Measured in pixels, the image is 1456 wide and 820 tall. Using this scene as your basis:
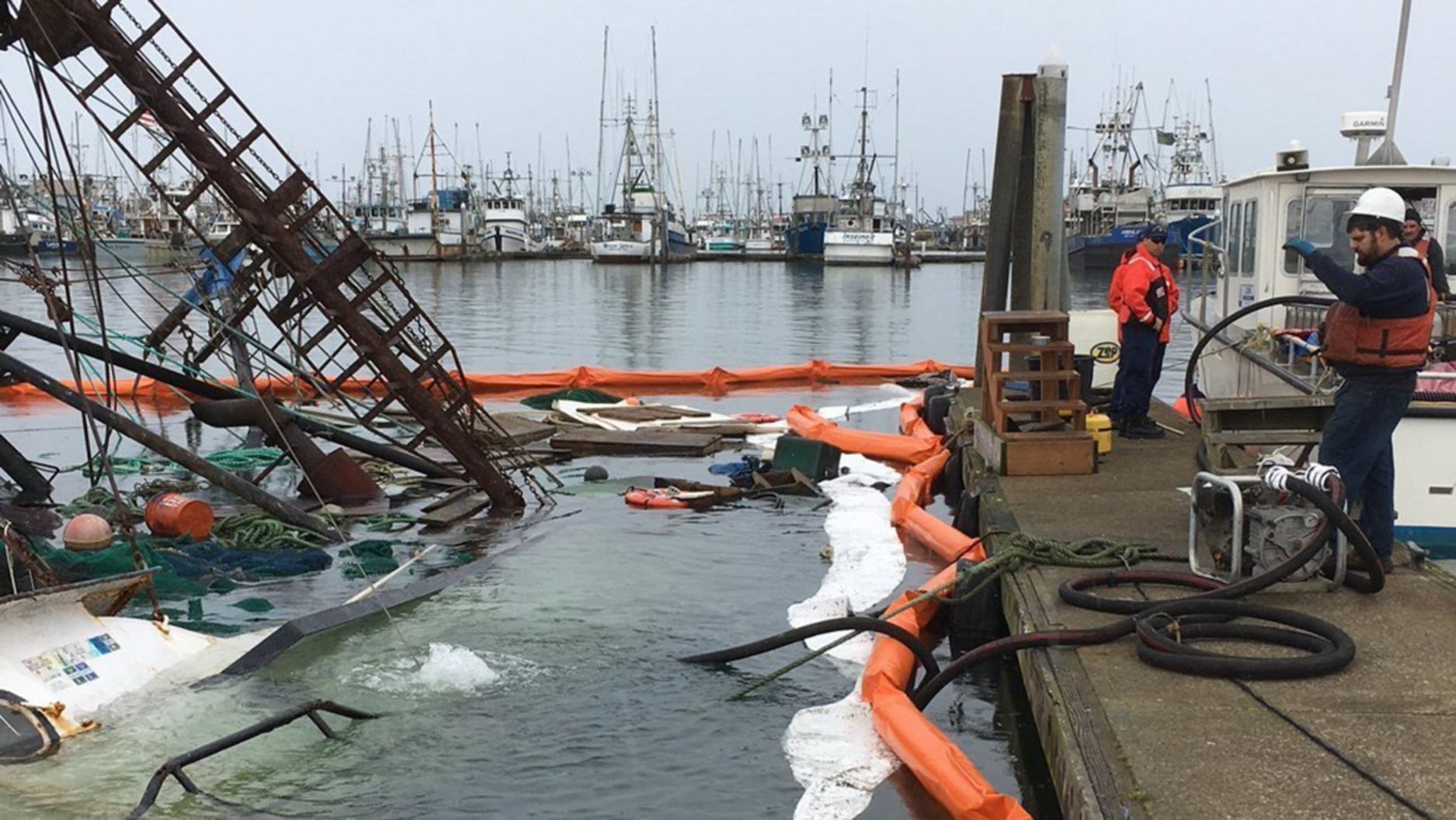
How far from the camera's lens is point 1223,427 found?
30.1 ft

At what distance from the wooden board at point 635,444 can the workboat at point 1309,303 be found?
6178 mm

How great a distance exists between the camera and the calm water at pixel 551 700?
6.94 metres

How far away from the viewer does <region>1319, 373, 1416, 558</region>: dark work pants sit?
708cm

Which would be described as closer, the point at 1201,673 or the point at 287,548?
the point at 1201,673

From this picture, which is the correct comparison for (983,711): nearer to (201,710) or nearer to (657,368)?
(201,710)

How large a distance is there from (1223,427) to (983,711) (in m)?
2.65

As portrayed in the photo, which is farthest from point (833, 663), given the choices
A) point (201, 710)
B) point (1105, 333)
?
point (1105, 333)

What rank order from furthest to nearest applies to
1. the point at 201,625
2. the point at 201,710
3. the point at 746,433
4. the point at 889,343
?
1. the point at 889,343
2. the point at 746,433
3. the point at 201,625
4. the point at 201,710

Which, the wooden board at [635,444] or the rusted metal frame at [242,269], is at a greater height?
the rusted metal frame at [242,269]

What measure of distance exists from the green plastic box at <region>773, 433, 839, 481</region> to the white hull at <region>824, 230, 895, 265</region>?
7843cm

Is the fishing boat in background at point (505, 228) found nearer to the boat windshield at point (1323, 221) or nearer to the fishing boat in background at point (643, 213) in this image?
the fishing boat in background at point (643, 213)

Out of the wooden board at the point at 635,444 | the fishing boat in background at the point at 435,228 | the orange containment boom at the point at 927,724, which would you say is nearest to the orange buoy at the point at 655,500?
the wooden board at the point at 635,444

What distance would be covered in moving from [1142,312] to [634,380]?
41.2 feet

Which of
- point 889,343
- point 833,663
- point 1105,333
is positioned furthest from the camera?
point 889,343
